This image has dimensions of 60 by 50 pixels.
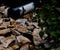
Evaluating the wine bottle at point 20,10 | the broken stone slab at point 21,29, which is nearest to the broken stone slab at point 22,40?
the broken stone slab at point 21,29

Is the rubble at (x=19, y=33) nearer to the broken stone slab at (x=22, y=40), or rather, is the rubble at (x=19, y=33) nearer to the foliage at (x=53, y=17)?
the broken stone slab at (x=22, y=40)

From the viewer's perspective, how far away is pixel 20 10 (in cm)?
301

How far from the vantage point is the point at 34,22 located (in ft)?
9.39

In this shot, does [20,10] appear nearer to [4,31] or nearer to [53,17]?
[4,31]

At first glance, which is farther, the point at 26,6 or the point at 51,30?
the point at 26,6

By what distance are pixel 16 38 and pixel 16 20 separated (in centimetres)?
43

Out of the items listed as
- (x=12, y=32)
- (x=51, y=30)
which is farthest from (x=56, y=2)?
(x=12, y=32)

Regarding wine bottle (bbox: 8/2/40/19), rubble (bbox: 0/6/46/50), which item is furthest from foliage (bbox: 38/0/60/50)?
wine bottle (bbox: 8/2/40/19)

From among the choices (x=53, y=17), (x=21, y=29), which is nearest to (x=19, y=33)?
(x=21, y=29)

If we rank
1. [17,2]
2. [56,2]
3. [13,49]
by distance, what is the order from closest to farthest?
1. [56,2]
2. [13,49]
3. [17,2]

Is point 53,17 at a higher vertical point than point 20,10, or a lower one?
higher

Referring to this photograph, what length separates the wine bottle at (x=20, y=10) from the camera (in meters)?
3.00

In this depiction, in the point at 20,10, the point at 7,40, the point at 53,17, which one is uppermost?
the point at 53,17

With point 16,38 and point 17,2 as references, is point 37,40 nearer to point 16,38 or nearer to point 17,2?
point 16,38
